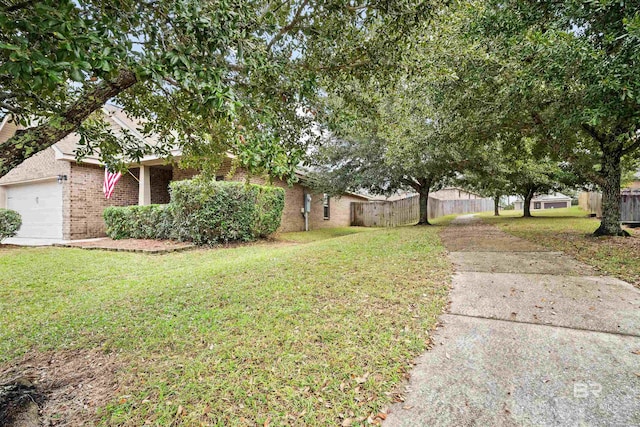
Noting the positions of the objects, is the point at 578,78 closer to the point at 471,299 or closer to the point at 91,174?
the point at 471,299

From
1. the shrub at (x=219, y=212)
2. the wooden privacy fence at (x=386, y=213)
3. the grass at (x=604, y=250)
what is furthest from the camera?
the wooden privacy fence at (x=386, y=213)

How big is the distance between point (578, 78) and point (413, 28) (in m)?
2.89

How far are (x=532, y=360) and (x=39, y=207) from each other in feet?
54.2

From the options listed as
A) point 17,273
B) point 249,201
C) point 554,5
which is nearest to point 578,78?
point 554,5

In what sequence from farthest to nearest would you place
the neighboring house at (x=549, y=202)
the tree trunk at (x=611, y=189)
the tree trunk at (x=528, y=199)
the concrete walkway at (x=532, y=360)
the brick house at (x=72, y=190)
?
the neighboring house at (x=549, y=202)
the tree trunk at (x=528, y=199)
the brick house at (x=72, y=190)
the tree trunk at (x=611, y=189)
the concrete walkway at (x=532, y=360)

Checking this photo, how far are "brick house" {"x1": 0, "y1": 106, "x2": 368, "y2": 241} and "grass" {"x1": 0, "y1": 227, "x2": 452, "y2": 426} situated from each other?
5826mm

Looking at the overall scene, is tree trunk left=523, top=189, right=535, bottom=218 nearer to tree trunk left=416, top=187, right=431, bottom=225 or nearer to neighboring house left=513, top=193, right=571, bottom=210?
tree trunk left=416, top=187, right=431, bottom=225

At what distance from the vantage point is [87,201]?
11453 mm

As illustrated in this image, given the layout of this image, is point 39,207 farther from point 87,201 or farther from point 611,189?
point 611,189

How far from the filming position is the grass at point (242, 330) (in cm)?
212

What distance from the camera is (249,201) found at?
9.82 metres

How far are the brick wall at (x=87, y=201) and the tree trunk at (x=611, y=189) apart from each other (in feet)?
54.0

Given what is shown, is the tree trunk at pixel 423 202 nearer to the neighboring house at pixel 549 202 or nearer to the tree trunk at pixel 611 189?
the tree trunk at pixel 611 189

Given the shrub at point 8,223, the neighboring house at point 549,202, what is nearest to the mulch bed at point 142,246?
the shrub at point 8,223
